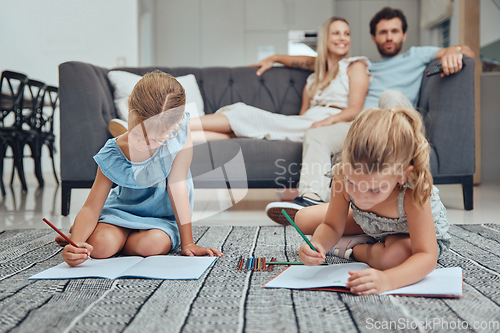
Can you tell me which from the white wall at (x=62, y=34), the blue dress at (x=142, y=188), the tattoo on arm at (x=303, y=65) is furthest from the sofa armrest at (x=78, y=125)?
the white wall at (x=62, y=34)

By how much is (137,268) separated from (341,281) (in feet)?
1.45

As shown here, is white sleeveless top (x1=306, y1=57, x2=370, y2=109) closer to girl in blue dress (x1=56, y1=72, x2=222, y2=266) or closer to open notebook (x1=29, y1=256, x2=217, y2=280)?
girl in blue dress (x1=56, y1=72, x2=222, y2=266)

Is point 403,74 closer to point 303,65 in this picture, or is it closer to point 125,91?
point 303,65

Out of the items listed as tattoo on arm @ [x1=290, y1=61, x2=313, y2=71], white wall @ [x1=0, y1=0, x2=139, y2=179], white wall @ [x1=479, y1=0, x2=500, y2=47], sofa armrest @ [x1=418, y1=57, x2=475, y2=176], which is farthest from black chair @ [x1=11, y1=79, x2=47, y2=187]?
white wall @ [x1=479, y1=0, x2=500, y2=47]

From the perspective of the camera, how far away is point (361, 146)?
793mm

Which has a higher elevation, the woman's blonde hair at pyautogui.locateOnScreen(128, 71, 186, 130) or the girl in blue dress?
the woman's blonde hair at pyautogui.locateOnScreen(128, 71, 186, 130)

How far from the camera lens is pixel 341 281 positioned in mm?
849

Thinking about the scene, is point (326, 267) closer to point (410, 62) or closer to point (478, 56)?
point (410, 62)

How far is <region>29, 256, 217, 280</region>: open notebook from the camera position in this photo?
94 cm

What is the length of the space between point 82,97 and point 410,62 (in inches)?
61.1

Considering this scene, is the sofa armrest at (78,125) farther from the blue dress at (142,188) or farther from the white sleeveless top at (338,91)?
the white sleeveless top at (338,91)

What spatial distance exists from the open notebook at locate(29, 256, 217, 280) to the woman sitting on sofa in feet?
3.20

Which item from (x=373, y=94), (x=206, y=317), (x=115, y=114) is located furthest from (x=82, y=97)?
(x=206, y=317)

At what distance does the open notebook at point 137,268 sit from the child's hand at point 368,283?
32 cm
